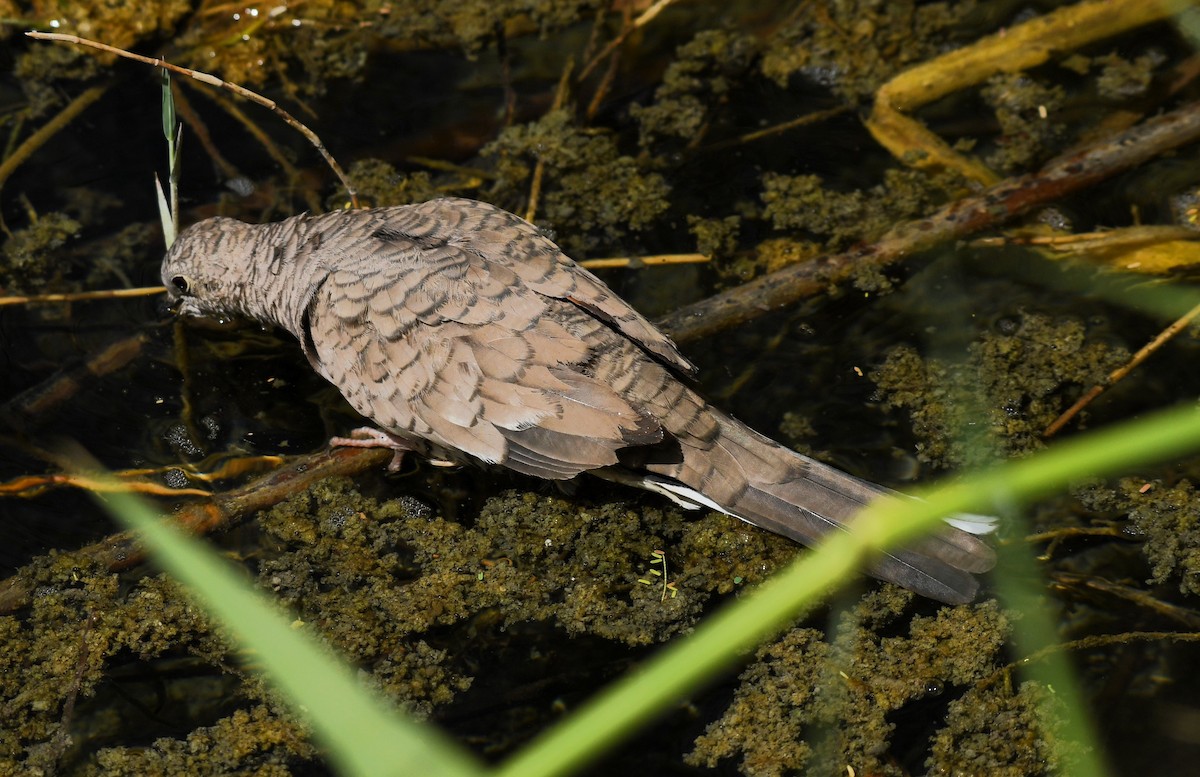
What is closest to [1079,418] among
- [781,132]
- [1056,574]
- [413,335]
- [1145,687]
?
[1056,574]

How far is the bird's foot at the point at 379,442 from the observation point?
13.2 feet

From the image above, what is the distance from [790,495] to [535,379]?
3.01ft

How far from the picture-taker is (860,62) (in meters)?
5.43

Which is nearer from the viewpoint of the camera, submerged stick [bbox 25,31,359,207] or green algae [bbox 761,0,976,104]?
submerged stick [bbox 25,31,359,207]

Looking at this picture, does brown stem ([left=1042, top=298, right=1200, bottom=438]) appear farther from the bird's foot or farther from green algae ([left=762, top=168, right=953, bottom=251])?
the bird's foot

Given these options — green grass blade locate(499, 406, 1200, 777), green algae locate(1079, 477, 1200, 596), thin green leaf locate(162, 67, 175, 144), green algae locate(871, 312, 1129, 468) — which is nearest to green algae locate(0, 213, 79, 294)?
thin green leaf locate(162, 67, 175, 144)

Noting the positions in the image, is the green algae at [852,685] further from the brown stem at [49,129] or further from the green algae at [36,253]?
the brown stem at [49,129]

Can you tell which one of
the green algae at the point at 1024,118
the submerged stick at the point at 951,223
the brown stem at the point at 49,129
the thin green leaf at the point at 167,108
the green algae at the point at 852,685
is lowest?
the green algae at the point at 852,685

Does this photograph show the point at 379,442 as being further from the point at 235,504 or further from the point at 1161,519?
the point at 1161,519

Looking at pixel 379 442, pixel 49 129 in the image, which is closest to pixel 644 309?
pixel 379 442

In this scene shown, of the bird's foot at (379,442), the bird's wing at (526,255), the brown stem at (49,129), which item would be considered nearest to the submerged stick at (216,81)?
the bird's wing at (526,255)

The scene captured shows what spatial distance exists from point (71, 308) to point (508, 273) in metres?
2.04

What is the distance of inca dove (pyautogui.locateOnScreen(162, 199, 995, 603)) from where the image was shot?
11.4 ft

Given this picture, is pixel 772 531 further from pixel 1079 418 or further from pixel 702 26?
pixel 702 26
